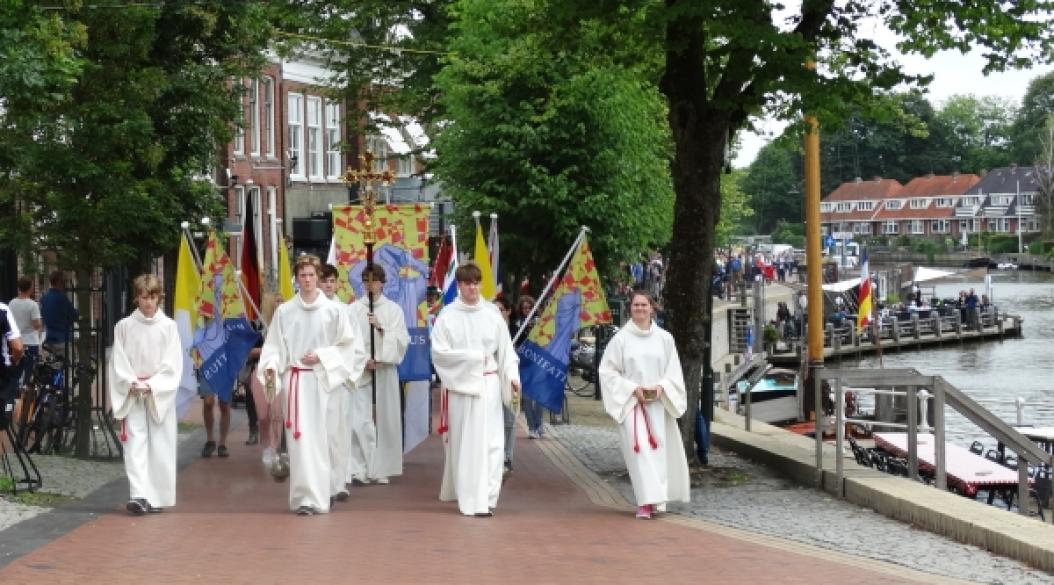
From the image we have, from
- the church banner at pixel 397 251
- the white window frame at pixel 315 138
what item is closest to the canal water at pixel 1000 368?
the white window frame at pixel 315 138

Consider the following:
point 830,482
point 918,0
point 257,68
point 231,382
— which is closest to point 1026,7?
point 918,0

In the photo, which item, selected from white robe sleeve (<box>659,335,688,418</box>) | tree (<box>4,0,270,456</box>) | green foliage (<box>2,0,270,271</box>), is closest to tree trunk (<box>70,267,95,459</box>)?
tree (<box>4,0,270,456</box>)

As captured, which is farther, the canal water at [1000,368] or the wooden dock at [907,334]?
the wooden dock at [907,334]

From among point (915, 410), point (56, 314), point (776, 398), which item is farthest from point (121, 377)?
point (776, 398)

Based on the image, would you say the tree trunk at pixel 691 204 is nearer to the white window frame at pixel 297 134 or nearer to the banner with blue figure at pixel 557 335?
the banner with blue figure at pixel 557 335

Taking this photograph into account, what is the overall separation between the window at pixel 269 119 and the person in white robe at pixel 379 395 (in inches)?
1317

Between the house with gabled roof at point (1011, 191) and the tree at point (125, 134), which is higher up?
the house with gabled roof at point (1011, 191)

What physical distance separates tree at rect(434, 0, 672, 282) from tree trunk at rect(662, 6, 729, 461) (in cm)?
1086

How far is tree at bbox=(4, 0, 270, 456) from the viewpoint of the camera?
19.3m

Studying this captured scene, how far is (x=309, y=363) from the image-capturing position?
15133 mm

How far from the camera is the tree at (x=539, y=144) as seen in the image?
29.2 m

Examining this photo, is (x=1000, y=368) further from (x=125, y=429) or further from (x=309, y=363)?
(x=125, y=429)

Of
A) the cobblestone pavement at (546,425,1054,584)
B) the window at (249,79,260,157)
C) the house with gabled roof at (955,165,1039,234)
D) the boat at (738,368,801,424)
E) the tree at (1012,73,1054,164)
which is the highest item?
the tree at (1012,73,1054,164)

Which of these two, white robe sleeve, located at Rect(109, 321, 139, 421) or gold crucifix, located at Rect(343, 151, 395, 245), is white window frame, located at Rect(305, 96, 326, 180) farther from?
white robe sleeve, located at Rect(109, 321, 139, 421)
